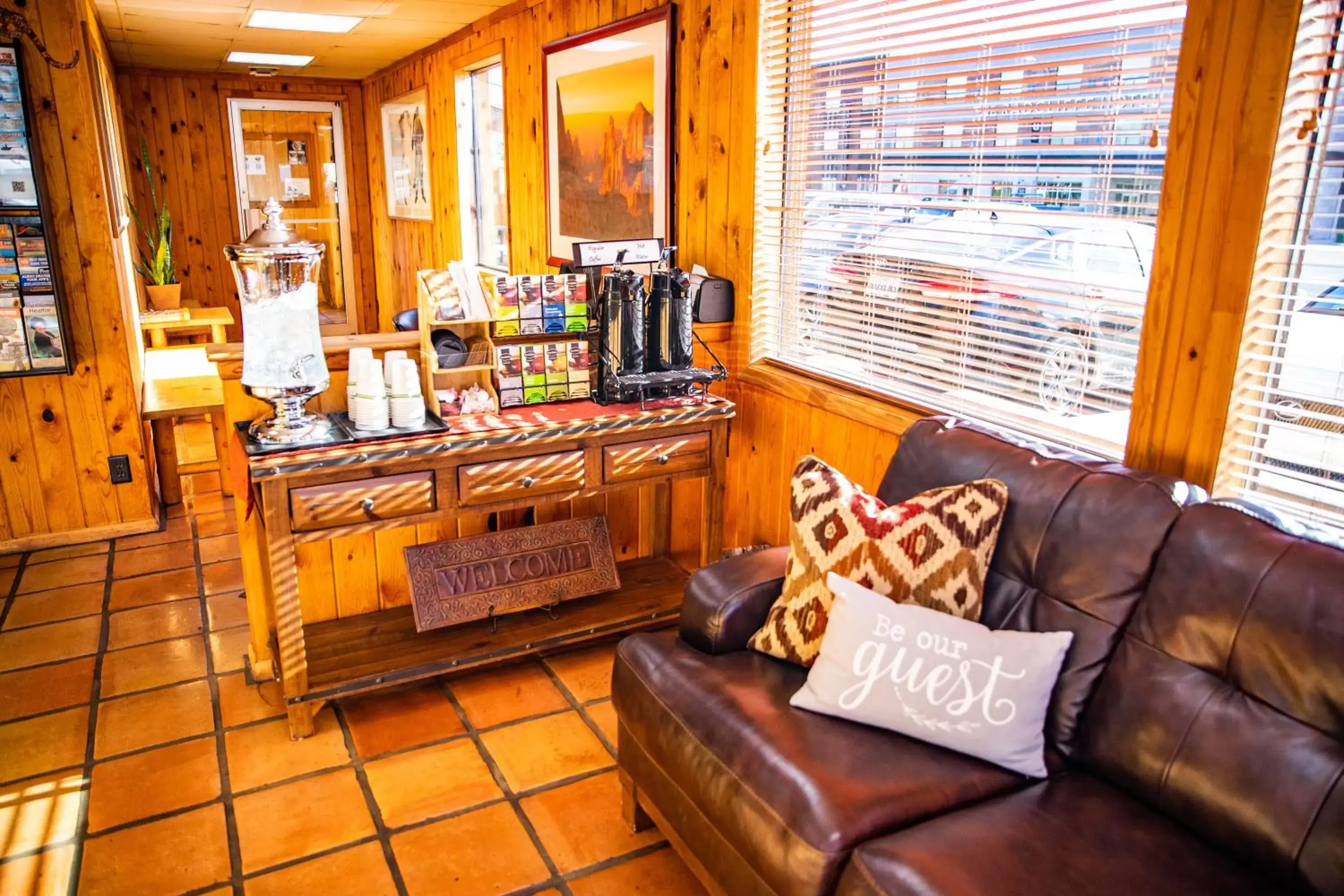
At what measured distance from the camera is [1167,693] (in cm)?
155

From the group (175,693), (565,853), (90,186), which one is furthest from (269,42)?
(565,853)

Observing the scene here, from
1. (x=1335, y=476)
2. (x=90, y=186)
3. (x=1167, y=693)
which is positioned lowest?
(x=1167, y=693)

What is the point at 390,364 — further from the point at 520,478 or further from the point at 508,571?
the point at 508,571

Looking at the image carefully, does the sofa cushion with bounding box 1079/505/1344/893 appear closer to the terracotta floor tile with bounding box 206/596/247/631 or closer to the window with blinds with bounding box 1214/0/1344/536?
the window with blinds with bounding box 1214/0/1344/536

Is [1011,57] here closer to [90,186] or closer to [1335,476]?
[1335,476]

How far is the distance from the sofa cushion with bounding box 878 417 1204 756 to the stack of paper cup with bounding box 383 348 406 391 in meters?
1.38

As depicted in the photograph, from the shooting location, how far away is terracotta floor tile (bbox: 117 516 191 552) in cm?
372

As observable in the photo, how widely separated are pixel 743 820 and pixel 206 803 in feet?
4.47

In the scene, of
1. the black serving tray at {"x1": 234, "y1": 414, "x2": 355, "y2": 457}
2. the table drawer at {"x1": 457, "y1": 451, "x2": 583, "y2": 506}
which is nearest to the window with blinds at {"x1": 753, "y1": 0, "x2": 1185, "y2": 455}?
the table drawer at {"x1": 457, "y1": 451, "x2": 583, "y2": 506}

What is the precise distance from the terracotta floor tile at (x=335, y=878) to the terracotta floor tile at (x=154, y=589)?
1606 millimetres

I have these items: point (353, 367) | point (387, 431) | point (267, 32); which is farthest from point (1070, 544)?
point (267, 32)

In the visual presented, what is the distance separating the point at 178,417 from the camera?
389 centimetres

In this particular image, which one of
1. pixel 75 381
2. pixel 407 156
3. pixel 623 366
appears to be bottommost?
pixel 75 381

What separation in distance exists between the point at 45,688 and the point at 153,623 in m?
0.42
